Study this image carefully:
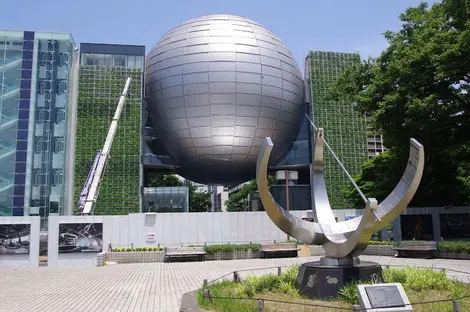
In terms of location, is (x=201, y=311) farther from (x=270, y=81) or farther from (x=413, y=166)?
(x=270, y=81)

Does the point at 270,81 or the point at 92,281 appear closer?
the point at 92,281

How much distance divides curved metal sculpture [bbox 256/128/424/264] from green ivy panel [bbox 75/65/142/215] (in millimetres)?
26515

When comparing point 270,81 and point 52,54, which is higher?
point 52,54

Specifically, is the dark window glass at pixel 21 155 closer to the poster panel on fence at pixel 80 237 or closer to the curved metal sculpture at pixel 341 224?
the poster panel on fence at pixel 80 237

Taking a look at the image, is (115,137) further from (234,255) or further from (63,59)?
(234,255)

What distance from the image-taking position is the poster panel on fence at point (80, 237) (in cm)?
2236

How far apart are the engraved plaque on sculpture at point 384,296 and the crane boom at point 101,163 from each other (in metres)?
26.7

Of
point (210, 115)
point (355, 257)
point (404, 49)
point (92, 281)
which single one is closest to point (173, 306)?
point (355, 257)

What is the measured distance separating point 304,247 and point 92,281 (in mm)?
14389

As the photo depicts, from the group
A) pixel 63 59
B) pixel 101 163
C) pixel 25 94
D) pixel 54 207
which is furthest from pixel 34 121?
pixel 54 207

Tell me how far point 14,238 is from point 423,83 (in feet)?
75.1

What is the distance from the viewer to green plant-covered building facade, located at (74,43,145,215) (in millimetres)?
36750

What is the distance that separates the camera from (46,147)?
3725cm

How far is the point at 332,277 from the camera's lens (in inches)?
431
